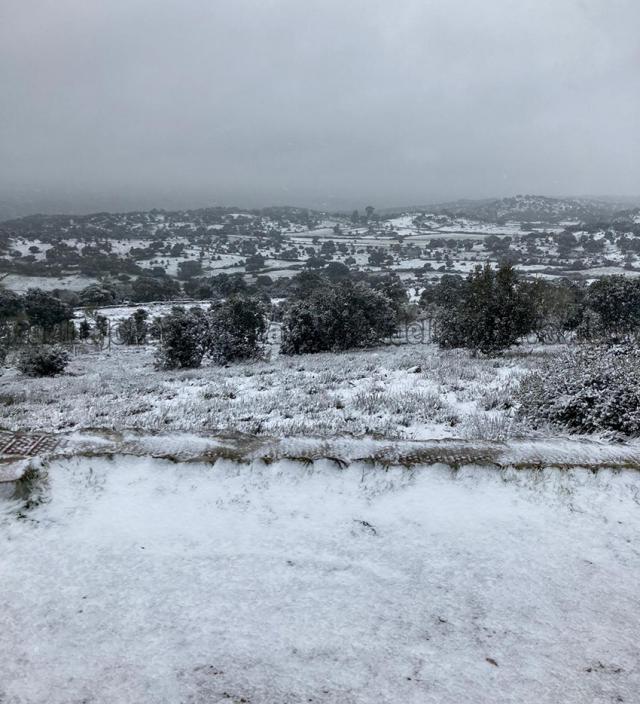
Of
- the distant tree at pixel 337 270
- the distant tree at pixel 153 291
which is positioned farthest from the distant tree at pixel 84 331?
the distant tree at pixel 337 270

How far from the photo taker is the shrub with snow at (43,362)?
24.5 meters

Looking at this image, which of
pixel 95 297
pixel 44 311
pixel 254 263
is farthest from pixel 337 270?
pixel 44 311

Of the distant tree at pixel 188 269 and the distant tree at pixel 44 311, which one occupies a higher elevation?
the distant tree at pixel 188 269

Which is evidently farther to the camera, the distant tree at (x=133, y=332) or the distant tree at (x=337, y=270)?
the distant tree at (x=337, y=270)

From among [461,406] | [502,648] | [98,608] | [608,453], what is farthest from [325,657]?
[461,406]

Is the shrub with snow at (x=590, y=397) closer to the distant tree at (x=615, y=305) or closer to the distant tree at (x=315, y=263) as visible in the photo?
the distant tree at (x=615, y=305)

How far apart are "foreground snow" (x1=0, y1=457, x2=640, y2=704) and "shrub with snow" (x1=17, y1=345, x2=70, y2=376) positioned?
2243 cm

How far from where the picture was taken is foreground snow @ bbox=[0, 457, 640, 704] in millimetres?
2922

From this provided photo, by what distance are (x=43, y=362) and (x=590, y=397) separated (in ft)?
83.8

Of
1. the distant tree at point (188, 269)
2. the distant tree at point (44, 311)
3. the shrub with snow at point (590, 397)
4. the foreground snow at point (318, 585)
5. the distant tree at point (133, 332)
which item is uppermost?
the shrub with snow at point (590, 397)

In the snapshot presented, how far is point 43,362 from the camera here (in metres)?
24.6

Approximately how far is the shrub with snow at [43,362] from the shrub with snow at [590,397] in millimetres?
24066

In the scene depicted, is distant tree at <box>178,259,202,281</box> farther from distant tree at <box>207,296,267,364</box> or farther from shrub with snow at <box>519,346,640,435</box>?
shrub with snow at <box>519,346,640,435</box>

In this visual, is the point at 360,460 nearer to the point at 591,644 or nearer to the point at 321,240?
the point at 591,644
